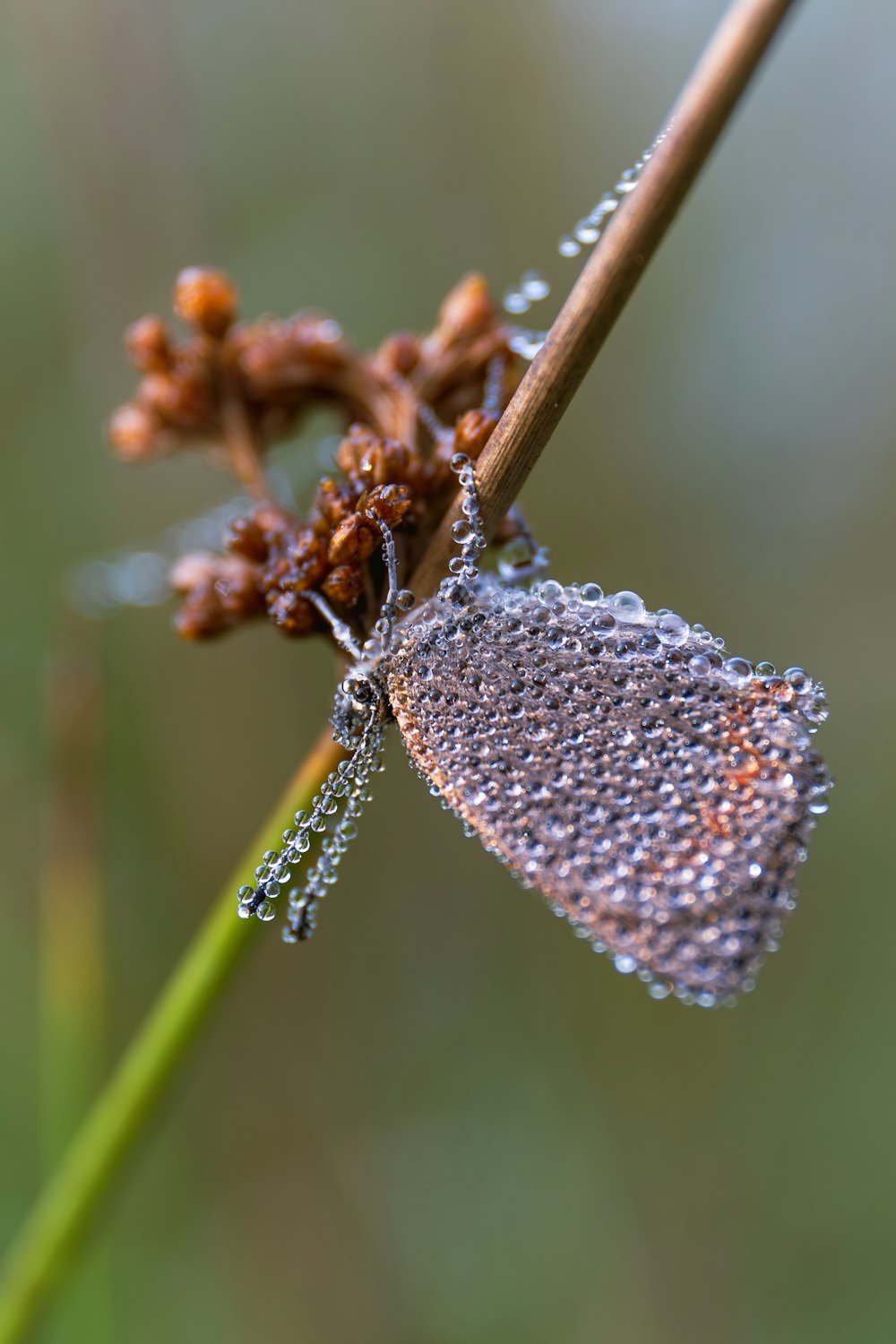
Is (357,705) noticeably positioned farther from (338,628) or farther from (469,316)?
(469,316)

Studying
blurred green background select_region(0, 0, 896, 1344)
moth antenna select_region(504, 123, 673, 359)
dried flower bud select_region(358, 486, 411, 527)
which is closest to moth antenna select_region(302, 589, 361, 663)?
dried flower bud select_region(358, 486, 411, 527)

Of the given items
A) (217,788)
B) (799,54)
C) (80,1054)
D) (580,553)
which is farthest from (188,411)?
(799,54)

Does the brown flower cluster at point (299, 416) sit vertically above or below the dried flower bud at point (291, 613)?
above

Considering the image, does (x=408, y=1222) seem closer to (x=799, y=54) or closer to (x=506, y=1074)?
(x=506, y=1074)

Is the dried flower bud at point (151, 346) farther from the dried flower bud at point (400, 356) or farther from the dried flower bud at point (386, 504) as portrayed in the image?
the dried flower bud at point (386, 504)

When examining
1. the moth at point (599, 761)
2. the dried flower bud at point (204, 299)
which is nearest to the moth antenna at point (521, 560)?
the moth at point (599, 761)
